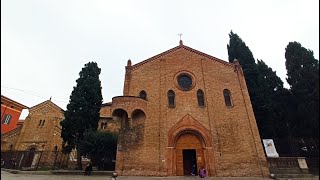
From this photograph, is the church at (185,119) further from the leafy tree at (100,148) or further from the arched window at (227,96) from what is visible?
the leafy tree at (100,148)

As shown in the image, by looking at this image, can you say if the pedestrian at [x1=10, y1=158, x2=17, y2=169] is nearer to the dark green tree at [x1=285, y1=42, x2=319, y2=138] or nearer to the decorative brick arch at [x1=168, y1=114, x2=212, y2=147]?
the decorative brick arch at [x1=168, y1=114, x2=212, y2=147]

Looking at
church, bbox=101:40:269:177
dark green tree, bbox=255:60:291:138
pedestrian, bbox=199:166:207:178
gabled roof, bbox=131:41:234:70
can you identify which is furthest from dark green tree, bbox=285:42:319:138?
pedestrian, bbox=199:166:207:178

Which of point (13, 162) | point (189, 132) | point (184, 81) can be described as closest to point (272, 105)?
point (184, 81)

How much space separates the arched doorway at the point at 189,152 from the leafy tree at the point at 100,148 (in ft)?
23.5

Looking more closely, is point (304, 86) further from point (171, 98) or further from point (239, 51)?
point (171, 98)

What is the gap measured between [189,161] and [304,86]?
1176cm

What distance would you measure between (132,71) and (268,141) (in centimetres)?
1271

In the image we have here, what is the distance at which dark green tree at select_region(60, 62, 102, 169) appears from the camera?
20.7 metres

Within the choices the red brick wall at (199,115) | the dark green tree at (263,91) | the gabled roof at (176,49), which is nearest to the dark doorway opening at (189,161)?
the red brick wall at (199,115)

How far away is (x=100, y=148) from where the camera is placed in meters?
19.6

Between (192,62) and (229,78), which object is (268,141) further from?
(192,62)

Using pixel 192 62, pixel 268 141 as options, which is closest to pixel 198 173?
pixel 268 141

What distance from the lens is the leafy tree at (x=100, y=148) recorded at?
19312 mm

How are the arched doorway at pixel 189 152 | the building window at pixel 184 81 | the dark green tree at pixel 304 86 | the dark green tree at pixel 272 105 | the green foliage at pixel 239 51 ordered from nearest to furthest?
the arched doorway at pixel 189 152 < the dark green tree at pixel 304 86 < the building window at pixel 184 81 < the dark green tree at pixel 272 105 < the green foliage at pixel 239 51
